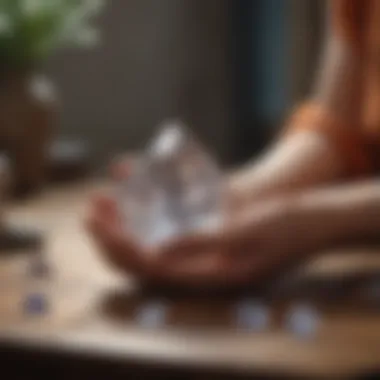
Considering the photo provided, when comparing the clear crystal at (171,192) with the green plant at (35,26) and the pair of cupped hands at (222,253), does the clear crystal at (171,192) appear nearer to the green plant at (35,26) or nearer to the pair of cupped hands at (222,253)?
the pair of cupped hands at (222,253)

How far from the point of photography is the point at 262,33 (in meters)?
1.60

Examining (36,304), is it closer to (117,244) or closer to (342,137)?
(117,244)

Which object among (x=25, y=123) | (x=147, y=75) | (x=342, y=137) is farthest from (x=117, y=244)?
(x=147, y=75)

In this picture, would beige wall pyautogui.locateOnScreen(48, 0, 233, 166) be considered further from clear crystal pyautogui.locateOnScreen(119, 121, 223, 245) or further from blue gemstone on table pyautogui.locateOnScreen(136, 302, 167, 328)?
Answer: blue gemstone on table pyautogui.locateOnScreen(136, 302, 167, 328)

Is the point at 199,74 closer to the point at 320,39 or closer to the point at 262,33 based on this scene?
the point at 262,33

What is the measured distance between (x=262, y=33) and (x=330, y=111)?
75 centimetres

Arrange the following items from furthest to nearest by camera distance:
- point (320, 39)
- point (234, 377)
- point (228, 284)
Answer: point (320, 39) → point (228, 284) → point (234, 377)

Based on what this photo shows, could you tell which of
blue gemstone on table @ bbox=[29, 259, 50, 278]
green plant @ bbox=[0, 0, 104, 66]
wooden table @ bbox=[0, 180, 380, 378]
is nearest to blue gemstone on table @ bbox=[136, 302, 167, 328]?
wooden table @ bbox=[0, 180, 380, 378]

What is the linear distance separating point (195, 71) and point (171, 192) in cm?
85

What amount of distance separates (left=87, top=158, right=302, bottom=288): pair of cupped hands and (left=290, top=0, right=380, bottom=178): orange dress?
0.18 m

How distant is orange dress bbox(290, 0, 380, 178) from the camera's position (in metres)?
0.85

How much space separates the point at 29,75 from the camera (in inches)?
40.1

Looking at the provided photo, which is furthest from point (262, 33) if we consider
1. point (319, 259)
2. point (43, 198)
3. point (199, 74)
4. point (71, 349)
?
point (71, 349)

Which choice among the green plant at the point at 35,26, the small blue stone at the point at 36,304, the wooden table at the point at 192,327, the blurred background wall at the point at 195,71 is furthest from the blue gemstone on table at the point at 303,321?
the blurred background wall at the point at 195,71
